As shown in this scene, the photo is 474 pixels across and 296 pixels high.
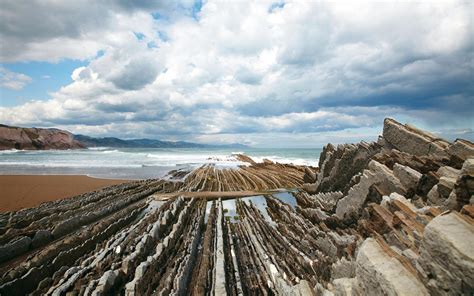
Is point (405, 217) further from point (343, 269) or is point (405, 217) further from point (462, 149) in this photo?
point (462, 149)

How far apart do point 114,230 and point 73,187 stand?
13.8 meters

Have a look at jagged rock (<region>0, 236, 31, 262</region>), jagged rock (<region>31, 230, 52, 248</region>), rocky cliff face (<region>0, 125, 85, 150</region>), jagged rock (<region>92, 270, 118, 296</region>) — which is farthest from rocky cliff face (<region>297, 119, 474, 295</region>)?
rocky cliff face (<region>0, 125, 85, 150</region>)

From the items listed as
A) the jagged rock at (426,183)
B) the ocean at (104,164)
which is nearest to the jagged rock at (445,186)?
the jagged rock at (426,183)

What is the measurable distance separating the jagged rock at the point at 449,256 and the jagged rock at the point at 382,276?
0.23m

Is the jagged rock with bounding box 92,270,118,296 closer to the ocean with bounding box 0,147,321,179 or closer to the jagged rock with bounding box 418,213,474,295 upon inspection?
the jagged rock with bounding box 418,213,474,295

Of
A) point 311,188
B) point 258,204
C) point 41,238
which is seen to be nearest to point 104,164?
point 258,204

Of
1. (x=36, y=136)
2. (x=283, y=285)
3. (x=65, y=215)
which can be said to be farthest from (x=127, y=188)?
(x=36, y=136)

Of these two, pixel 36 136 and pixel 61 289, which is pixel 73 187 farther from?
pixel 36 136

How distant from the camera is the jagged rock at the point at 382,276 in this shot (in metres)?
3.70

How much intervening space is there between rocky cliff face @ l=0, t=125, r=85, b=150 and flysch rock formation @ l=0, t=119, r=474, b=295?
354 feet

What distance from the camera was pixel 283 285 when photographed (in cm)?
669

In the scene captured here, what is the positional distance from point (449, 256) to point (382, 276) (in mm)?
902

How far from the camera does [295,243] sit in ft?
31.6

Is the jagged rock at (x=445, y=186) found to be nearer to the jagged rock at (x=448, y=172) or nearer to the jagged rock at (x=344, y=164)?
the jagged rock at (x=448, y=172)
